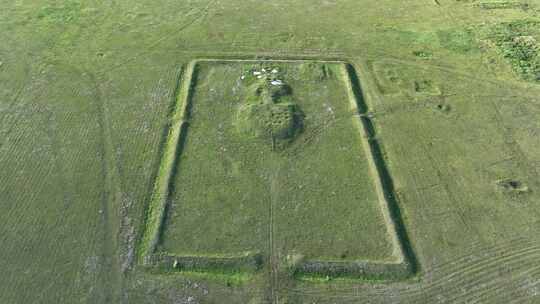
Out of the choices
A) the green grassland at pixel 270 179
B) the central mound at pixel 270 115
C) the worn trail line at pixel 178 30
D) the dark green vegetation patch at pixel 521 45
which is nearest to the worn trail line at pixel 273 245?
the green grassland at pixel 270 179

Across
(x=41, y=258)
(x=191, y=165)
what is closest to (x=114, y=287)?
(x=41, y=258)

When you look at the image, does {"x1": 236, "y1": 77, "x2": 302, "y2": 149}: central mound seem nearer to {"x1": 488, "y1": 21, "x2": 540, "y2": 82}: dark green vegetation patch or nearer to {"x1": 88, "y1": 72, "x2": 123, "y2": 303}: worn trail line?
{"x1": 88, "y1": 72, "x2": 123, "y2": 303}: worn trail line

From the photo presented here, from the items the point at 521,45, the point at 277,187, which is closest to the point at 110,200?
the point at 277,187

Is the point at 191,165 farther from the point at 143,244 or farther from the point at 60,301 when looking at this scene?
the point at 60,301

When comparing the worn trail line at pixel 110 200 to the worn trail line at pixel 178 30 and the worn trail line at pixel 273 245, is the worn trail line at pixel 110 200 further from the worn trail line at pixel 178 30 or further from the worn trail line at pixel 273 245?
the worn trail line at pixel 273 245

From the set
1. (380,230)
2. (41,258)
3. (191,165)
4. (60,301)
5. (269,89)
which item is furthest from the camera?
(269,89)

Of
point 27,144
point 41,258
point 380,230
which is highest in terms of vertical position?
point 27,144
